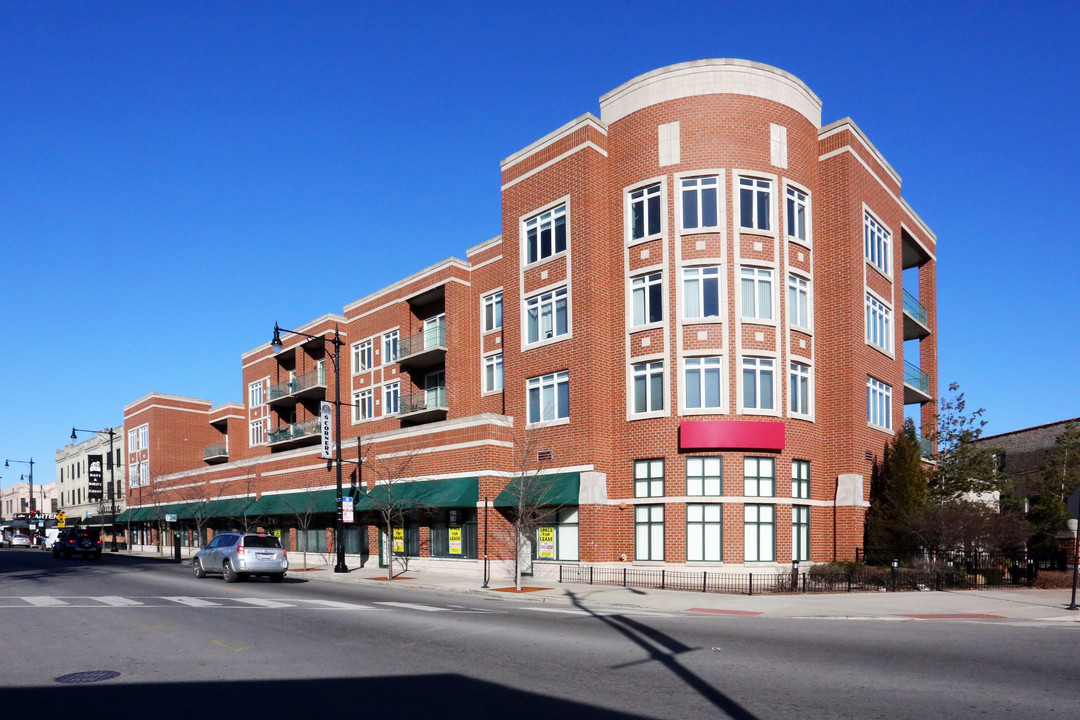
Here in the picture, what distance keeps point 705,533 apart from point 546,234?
13.5 meters

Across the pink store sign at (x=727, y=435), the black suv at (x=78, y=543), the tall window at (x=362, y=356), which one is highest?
the tall window at (x=362, y=356)

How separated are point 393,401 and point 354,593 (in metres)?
22.0

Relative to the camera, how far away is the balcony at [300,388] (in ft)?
177

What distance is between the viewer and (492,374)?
40469 millimetres

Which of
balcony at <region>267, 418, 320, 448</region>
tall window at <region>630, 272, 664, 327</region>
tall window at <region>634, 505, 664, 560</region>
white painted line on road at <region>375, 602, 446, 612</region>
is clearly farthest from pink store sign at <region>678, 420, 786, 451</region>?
balcony at <region>267, 418, 320, 448</region>

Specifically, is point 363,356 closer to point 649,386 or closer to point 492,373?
point 492,373

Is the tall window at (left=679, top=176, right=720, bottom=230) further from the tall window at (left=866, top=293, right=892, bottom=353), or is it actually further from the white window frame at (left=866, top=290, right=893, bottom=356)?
the tall window at (left=866, top=293, right=892, bottom=353)

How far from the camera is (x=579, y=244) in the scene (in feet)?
109

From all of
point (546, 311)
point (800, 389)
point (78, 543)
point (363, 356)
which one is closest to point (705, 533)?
point (800, 389)

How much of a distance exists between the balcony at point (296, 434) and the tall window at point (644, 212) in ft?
87.5

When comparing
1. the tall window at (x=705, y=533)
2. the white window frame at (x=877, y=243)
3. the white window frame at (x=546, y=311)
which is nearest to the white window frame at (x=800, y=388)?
the tall window at (x=705, y=533)

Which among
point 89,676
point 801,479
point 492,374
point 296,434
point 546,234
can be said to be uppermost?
point 546,234

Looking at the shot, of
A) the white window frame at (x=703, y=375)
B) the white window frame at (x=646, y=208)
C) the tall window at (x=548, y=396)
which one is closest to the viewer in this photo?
Answer: the white window frame at (x=703, y=375)

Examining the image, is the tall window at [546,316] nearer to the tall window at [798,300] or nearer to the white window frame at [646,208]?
the white window frame at [646,208]
